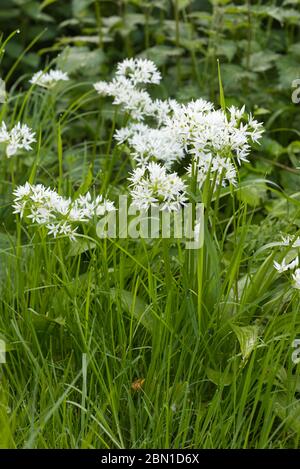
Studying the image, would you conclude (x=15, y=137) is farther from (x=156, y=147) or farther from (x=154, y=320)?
(x=154, y=320)

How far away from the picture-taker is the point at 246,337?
2.40 metres

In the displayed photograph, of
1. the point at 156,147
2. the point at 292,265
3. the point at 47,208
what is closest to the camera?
the point at 292,265

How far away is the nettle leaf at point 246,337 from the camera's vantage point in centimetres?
234

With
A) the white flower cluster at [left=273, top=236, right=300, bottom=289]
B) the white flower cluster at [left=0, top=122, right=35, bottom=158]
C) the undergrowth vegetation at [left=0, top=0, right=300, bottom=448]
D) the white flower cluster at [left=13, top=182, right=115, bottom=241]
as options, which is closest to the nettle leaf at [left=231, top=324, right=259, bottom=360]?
the undergrowth vegetation at [left=0, top=0, right=300, bottom=448]

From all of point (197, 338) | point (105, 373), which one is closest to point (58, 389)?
point (105, 373)

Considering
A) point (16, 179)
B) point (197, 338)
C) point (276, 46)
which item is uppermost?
point (276, 46)

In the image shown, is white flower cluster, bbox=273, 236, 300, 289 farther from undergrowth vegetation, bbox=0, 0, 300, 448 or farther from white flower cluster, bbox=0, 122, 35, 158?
white flower cluster, bbox=0, 122, 35, 158

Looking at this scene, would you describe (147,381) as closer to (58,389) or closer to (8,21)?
(58,389)

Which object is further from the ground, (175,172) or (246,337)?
(175,172)

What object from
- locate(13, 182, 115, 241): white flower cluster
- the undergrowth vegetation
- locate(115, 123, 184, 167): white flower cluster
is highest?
locate(115, 123, 184, 167): white flower cluster

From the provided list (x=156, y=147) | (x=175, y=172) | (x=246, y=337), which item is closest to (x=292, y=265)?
(x=246, y=337)

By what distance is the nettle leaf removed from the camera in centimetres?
234

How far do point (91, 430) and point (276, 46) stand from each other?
3.00 metres
